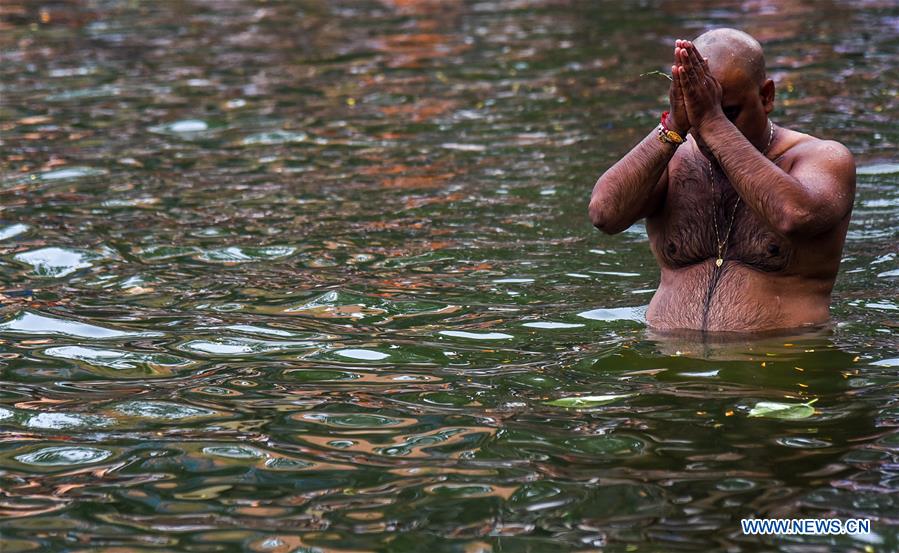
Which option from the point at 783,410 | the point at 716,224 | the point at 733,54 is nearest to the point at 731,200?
the point at 716,224

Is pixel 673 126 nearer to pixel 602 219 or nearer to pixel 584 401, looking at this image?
pixel 602 219

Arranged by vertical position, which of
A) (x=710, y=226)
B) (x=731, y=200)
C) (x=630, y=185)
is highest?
(x=630, y=185)

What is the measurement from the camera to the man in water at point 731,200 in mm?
5375

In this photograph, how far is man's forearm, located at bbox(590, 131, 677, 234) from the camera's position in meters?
5.65

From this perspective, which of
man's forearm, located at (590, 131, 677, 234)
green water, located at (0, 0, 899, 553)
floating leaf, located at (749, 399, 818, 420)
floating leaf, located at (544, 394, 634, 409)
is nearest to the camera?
green water, located at (0, 0, 899, 553)

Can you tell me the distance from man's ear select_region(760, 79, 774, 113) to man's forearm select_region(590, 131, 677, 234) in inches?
18.2

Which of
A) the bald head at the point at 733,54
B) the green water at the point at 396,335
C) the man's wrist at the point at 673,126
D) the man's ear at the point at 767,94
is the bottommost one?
the green water at the point at 396,335

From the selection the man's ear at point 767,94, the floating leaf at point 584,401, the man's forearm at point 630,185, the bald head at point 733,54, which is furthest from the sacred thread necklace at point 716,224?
the floating leaf at point 584,401

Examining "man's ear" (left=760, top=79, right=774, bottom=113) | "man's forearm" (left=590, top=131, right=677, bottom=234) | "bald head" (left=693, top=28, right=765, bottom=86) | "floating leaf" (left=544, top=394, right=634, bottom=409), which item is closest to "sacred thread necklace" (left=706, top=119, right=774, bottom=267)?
"man's ear" (left=760, top=79, right=774, bottom=113)

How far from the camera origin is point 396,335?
251 inches

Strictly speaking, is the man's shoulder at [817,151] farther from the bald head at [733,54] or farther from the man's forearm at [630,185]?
the man's forearm at [630,185]

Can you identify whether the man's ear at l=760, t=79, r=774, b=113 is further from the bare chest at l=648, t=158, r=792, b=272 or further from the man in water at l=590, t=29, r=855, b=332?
the bare chest at l=648, t=158, r=792, b=272

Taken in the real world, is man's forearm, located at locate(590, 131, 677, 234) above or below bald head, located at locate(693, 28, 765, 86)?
below

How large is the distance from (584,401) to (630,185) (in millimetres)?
1076
